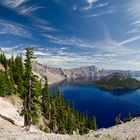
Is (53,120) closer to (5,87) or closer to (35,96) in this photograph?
(5,87)

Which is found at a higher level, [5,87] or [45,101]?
[5,87]

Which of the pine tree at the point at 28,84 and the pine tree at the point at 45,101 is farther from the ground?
the pine tree at the point at 28,84

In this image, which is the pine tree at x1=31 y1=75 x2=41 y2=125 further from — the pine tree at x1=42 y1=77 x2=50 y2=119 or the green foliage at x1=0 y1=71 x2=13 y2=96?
the pine tree at x1=42 y1=77 x2=50 y2=119

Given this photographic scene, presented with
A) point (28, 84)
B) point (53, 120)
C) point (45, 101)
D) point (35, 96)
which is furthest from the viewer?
point (45, 101)

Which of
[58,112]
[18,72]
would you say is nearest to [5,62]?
[18,72]

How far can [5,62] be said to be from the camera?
436ft

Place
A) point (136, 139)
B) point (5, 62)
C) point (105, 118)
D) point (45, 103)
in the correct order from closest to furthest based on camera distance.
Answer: point (136, 139), point (45, 103), point (5, 62), point (105, 118)

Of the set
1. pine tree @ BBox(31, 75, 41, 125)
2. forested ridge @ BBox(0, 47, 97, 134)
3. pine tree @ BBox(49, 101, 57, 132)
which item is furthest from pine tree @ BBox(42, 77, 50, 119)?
pine tree @ BBox(31, 75, 41, 125)

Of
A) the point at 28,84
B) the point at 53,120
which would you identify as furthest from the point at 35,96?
the point at 53,120

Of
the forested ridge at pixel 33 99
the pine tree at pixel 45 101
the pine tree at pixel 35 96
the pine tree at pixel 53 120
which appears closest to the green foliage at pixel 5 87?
the forested ridge at pixel 33 99

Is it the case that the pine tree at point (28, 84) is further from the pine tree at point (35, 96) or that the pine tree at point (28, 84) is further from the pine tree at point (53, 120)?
the pine tree at point (53, 120)

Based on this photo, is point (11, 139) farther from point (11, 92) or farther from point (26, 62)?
point (11, 92)

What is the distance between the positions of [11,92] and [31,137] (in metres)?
67.6

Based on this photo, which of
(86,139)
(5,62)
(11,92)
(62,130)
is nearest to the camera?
(86,139)
